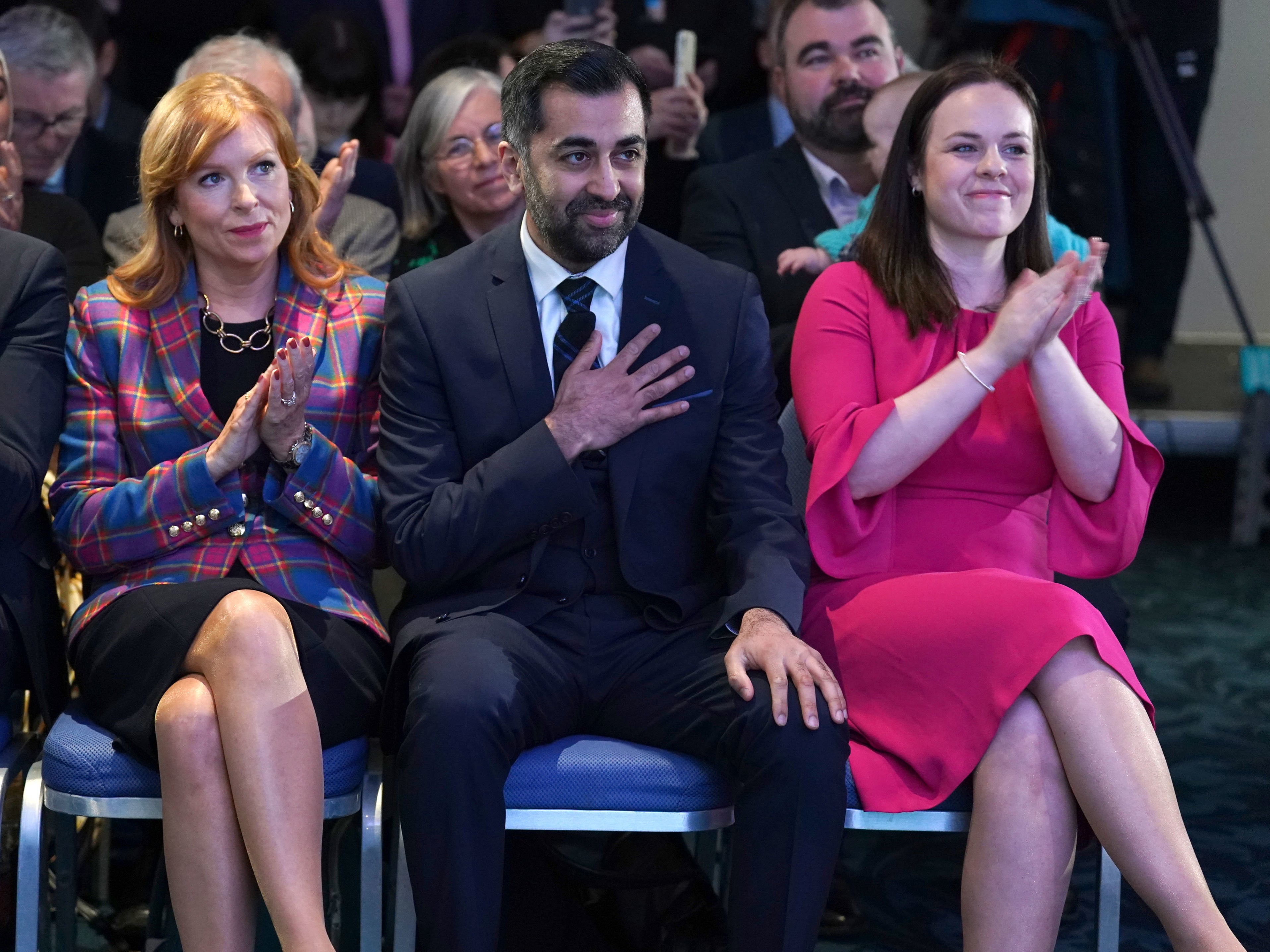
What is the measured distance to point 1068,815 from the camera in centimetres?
206

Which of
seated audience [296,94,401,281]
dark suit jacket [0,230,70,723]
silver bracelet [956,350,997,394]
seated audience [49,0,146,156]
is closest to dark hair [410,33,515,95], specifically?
seated audience [296,94,401,281]

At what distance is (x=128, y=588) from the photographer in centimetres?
224

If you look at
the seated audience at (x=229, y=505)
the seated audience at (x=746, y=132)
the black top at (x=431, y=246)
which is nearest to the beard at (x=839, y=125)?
the seated audience at (x=746, y=132)

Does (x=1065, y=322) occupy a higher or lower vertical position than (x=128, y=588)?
higher

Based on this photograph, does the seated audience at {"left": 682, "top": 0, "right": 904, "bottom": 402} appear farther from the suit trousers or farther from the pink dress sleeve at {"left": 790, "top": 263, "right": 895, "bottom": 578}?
the suit trousers

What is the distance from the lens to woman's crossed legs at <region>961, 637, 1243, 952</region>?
1.97 m

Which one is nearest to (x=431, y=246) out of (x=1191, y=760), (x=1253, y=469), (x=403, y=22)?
(x=403, y=22)

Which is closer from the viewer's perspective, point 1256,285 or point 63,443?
point 63,443

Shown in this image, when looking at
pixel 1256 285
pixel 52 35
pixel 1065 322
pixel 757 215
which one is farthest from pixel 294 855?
pixel 1256 285

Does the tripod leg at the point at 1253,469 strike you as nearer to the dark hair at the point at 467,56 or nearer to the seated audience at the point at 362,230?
the dark hair at the point at 467,56

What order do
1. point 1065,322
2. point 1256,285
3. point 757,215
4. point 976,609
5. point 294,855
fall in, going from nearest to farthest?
point 294,855 → point 976,609 → point 1065,322 → point 757,215 → point 1256,285

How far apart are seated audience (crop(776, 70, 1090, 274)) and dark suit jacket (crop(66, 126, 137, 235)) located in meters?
1.58

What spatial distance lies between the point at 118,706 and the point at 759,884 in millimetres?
886

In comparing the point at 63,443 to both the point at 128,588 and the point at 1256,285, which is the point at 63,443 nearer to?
the point at 128,588
